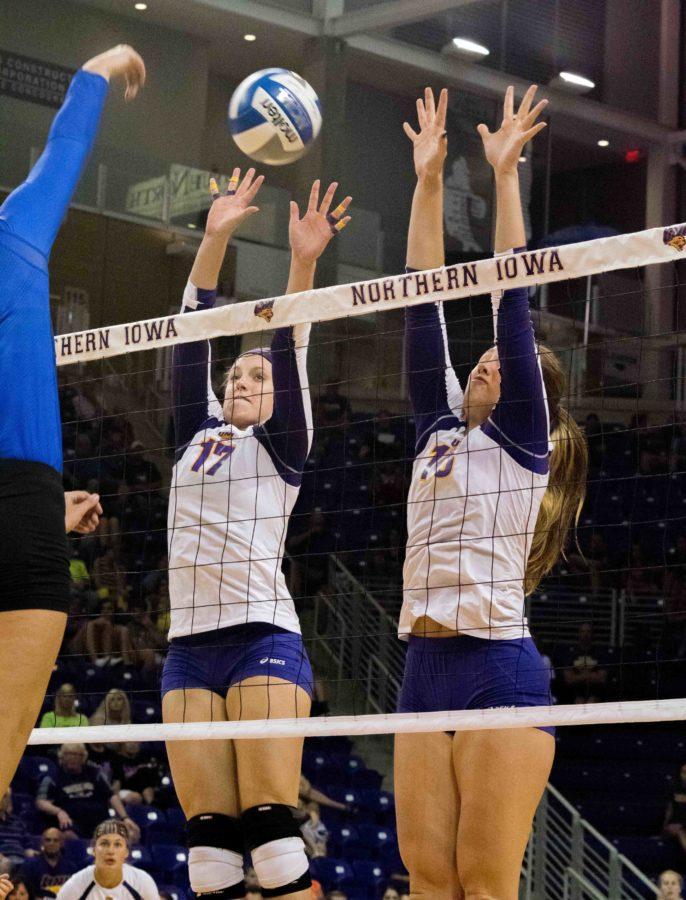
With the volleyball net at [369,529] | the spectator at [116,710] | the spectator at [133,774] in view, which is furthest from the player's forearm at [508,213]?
the spectator at [133,774]

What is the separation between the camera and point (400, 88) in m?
19.7

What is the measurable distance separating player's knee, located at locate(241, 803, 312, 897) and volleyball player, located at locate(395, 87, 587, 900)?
500mm

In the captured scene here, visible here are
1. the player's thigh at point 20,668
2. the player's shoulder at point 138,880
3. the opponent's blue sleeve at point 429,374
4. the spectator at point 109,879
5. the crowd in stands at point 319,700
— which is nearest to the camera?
the player's thigh at point 20,668

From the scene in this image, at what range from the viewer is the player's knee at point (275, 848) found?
15.1ft

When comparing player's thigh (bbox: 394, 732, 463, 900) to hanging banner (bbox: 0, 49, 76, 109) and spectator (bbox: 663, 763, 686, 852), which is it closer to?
spectator (bbox: 663, 763, 686, 852)

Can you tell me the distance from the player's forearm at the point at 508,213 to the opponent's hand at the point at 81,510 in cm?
224

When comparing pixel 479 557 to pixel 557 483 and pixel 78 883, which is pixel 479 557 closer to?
pixel 557 483

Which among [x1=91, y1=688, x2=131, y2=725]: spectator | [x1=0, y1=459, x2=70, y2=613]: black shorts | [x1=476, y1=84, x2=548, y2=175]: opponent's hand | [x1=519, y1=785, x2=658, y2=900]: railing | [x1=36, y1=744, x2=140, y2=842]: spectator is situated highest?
[x1=476, y1=84, x2=548, y2=175]: opponent's hand

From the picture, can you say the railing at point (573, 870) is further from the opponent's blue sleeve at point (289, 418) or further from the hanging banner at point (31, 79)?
the hanging banner at point (31, 79)

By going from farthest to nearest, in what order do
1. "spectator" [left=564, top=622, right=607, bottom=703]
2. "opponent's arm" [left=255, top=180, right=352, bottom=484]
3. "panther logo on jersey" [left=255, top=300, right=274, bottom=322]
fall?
1. "spectator" [left=564, top=622, right=607, bottom=703]
2. "panther logo on jersey" [left=255, top=300, right=274, bottom=322]
3. "opponent's arm" [left=255, top=180, right=352, bottom=484]

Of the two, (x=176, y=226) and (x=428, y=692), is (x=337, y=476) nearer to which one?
(x=176, y=226)

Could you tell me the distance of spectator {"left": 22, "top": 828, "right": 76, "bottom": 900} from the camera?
9438mm

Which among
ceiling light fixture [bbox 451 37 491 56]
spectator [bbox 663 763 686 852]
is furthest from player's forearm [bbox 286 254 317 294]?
ceiling light fixture [bbox 451 37 491 56]

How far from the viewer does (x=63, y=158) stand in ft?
9.05
